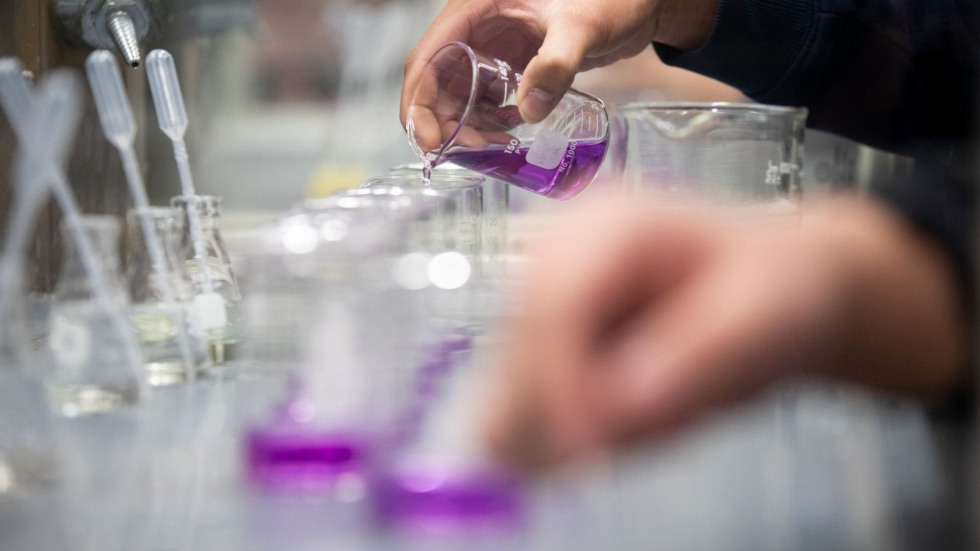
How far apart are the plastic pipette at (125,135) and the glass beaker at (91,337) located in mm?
94

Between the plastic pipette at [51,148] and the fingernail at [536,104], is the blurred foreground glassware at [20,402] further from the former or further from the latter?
the fingernail at [536,104]

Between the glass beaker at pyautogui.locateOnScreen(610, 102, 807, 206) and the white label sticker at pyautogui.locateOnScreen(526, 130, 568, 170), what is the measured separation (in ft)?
0.35

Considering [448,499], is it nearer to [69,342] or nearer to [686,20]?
[69,342]

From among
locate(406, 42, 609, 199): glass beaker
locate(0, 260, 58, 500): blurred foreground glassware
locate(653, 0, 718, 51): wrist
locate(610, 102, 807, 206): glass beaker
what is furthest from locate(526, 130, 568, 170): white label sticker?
locate(0, 260, 58, 500): blurred foreground glassware

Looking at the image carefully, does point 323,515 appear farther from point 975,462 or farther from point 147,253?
point 147,253

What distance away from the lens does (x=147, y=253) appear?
1036mm

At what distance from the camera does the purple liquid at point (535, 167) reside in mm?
925

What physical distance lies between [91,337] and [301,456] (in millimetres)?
345

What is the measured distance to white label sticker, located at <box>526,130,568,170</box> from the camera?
36.5 inches

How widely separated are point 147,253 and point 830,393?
34.6 inches

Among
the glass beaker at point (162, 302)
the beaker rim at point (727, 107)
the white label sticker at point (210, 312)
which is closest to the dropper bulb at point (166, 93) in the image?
the glass beaker at point (162, 302)

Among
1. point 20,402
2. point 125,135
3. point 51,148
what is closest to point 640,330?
point 20,402

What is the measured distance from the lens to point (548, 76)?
0.86 m

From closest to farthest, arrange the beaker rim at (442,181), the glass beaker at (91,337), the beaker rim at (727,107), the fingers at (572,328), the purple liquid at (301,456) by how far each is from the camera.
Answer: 1. the fingers at (572,328)
2. the purple liquid at (301,456)
3. the glass beaker at (91,337)
4. the beaker rim at (442,181)
5. the beaker rim at (727,107)
